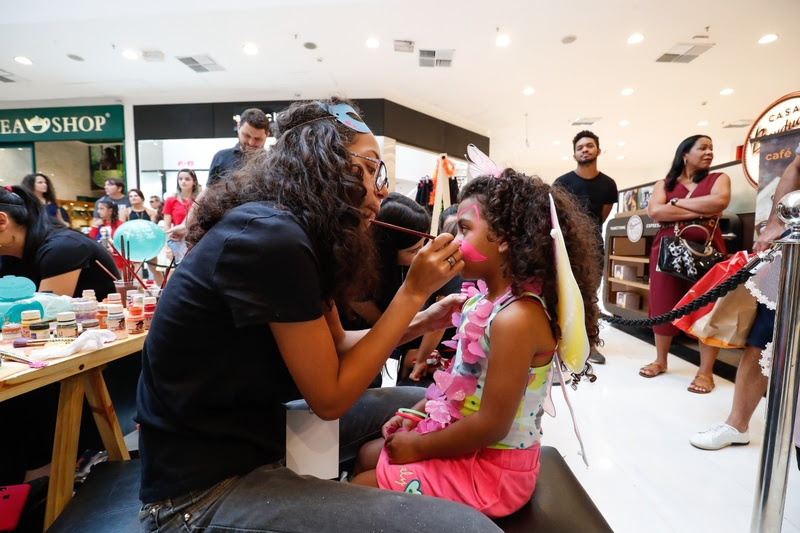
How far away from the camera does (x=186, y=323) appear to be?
75 cm

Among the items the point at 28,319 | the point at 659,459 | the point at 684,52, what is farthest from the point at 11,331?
the point at 684,52

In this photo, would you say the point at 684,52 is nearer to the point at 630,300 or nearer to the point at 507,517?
the point at 630,300

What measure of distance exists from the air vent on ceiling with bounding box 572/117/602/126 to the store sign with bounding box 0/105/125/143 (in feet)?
29.2

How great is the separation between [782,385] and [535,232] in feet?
2.59

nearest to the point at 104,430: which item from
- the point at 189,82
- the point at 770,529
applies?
the point at 770,529

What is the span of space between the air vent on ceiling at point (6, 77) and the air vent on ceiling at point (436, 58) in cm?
641

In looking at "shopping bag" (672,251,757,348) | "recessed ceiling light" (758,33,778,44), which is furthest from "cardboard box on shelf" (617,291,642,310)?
"recessed ceiling light" (758,33,778,44)

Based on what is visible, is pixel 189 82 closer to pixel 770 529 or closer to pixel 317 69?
pixel 317 69

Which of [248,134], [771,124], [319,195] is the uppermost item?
[771,124]

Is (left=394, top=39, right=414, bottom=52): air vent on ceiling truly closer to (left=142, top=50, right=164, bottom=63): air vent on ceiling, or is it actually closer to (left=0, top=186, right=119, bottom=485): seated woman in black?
(left=142, top=50, right=164, bottom=63): air vent on ceiling

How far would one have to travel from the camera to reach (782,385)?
1066 millimetres

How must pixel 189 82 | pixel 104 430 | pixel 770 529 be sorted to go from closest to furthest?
1. pixel 770 529
2. pixel 104 430
3. pixel 189 82

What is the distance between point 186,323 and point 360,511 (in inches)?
18.9

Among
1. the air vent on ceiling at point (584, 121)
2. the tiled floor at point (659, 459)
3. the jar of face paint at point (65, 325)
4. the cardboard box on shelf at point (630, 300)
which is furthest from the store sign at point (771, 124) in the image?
the air vent on ceiling at point (584, 121)
